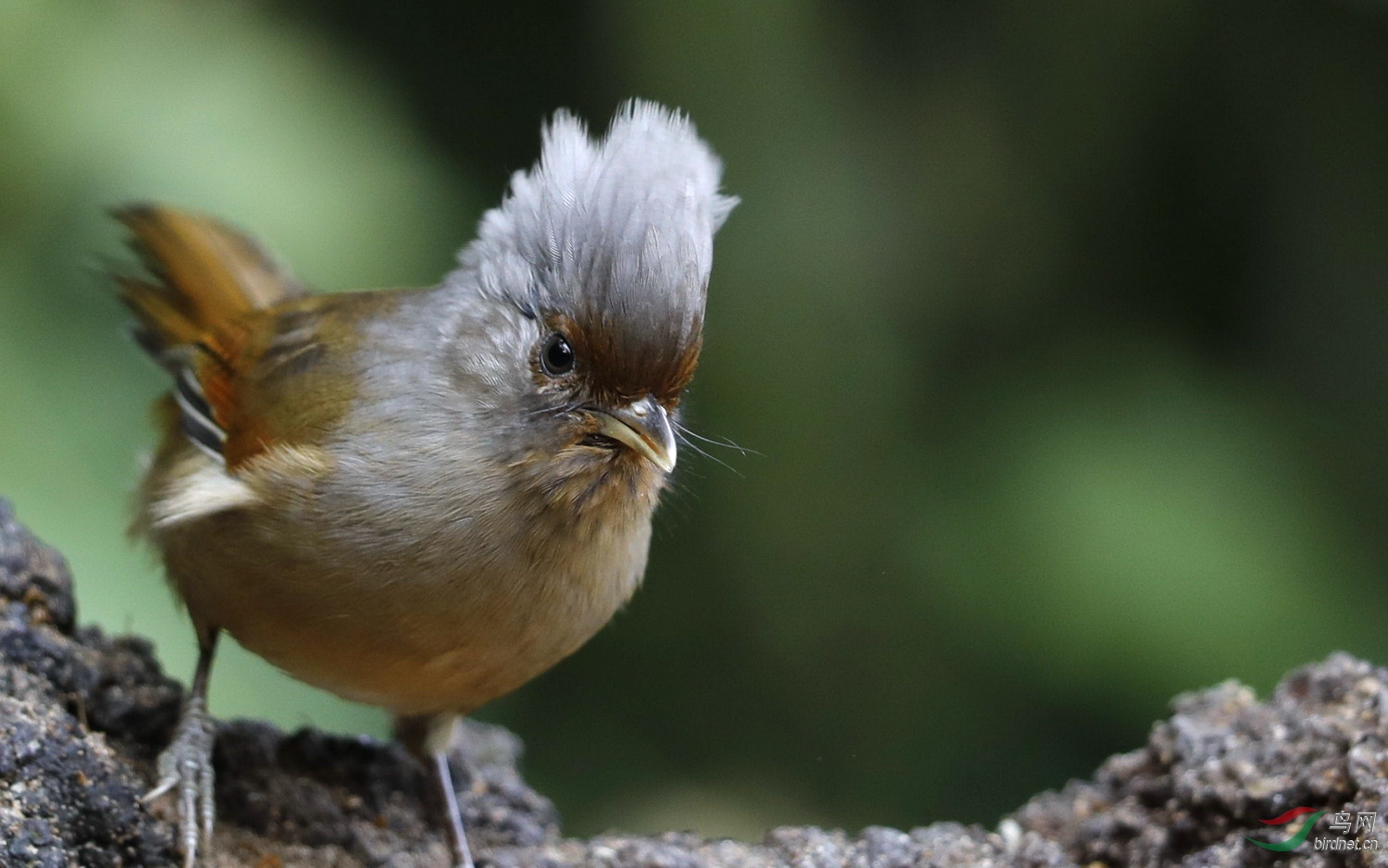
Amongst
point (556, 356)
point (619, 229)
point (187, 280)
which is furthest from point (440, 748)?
point (187, 280)

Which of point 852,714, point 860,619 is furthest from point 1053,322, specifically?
point 852,714

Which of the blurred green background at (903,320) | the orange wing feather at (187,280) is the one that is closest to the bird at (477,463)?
the orange wing feather at (187,280)

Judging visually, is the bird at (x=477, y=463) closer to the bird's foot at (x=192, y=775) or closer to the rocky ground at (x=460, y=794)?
the bird's foot at (x=192, y=775)

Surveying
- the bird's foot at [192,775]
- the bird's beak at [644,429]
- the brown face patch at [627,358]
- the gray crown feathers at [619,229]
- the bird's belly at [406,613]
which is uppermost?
the gray crown feathers at [619,229]

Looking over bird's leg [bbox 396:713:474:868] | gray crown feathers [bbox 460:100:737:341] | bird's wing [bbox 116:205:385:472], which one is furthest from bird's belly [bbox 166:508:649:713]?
gray crown feathers [bbox 460:100:737:341]

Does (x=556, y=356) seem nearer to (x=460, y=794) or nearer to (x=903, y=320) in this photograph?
(x=460, y=794)

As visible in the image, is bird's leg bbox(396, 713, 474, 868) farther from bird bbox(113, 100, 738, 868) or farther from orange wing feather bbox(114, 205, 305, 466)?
orange wing feather bbox(114, 205, 305, 466)

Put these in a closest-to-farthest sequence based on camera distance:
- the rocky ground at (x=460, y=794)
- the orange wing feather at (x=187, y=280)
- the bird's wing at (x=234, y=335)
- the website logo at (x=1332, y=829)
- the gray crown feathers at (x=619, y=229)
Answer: the website logo at (x=1332, y=829), the rocky ground at (x=460, y=794), the gray crown feathers at (x=619, y=229), the bird's wing at (x=234, y=335), the orange wing feather at (x=187, y=280)
